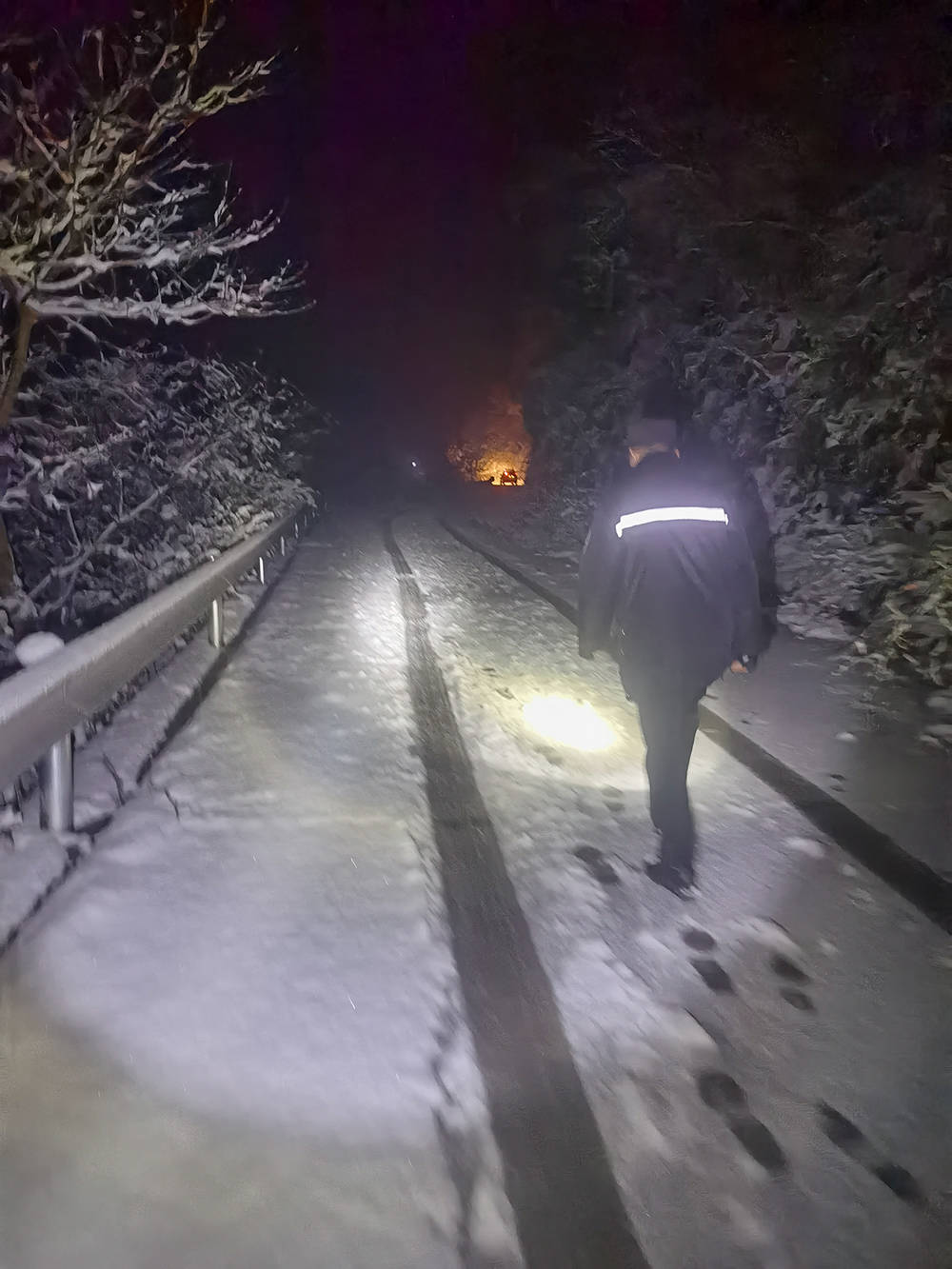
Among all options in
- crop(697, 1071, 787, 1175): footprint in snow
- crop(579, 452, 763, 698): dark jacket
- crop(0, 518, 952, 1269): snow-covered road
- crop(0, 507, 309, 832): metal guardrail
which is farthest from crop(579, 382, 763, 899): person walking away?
crop(0, 507, 309, 832): metal guardrail

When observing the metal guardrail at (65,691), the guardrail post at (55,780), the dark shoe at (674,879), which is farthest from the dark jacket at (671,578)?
the guardrail post at (55,780)

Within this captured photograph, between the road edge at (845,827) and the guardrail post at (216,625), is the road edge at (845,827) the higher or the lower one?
the lower one

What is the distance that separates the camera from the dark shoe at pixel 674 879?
3.99 m

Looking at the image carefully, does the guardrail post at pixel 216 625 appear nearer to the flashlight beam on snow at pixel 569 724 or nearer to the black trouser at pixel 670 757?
the flashlight beam on snow at pixel 569 724

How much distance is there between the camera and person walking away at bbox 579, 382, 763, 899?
13.3 feet

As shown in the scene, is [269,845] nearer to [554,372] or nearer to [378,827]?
[378,827]

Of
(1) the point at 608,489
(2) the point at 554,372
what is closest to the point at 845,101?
(1) the point at 608,489

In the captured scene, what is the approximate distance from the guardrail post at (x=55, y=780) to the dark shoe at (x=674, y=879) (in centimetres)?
283

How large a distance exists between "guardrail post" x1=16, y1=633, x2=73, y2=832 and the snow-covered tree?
4.99 m

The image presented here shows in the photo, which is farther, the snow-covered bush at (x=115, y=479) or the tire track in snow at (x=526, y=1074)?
the snow-covered bush at (x=115, y=479)

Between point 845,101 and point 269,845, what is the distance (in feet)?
41.8

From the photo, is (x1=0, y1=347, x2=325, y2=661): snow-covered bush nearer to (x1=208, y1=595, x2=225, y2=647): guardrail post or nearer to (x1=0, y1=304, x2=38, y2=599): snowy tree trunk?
(x1=0, y1=304, x2=38, y2=599): snowy tree trunk

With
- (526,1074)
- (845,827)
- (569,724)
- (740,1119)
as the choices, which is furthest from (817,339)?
(526,1074)

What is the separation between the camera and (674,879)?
405cm
